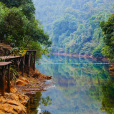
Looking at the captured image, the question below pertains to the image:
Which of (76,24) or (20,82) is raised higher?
(76,24)

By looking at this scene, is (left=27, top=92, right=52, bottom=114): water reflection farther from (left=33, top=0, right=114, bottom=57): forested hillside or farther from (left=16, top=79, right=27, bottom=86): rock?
(left=33, top=0, right=114, bottom=57): forested hillside

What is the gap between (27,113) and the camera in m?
8.32

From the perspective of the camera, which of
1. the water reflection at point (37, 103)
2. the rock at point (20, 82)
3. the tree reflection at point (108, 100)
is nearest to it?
the water reflection at point (37, 103)

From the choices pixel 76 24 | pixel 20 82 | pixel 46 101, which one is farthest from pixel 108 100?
pixel 76 24

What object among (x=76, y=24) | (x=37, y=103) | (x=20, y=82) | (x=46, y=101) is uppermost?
(x=76, y=24)

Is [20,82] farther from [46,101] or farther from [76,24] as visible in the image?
[76,24]

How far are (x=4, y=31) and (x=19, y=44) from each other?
5.16ft

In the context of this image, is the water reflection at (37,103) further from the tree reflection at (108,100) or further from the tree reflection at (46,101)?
the tree reflection at (108,100)

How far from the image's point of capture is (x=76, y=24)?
9000 cm

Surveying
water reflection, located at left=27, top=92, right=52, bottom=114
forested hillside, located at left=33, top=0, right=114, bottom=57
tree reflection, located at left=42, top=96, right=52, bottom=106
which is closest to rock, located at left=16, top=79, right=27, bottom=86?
water reflection, located at left=27, top=92, right=52, bottom=114

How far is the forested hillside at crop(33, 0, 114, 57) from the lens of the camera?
60875 mm

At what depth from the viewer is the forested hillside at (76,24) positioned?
60.9 m

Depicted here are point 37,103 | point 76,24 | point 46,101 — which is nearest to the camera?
point 37,103

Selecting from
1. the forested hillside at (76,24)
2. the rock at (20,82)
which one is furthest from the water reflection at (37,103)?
the forested hillside at (76,24)
